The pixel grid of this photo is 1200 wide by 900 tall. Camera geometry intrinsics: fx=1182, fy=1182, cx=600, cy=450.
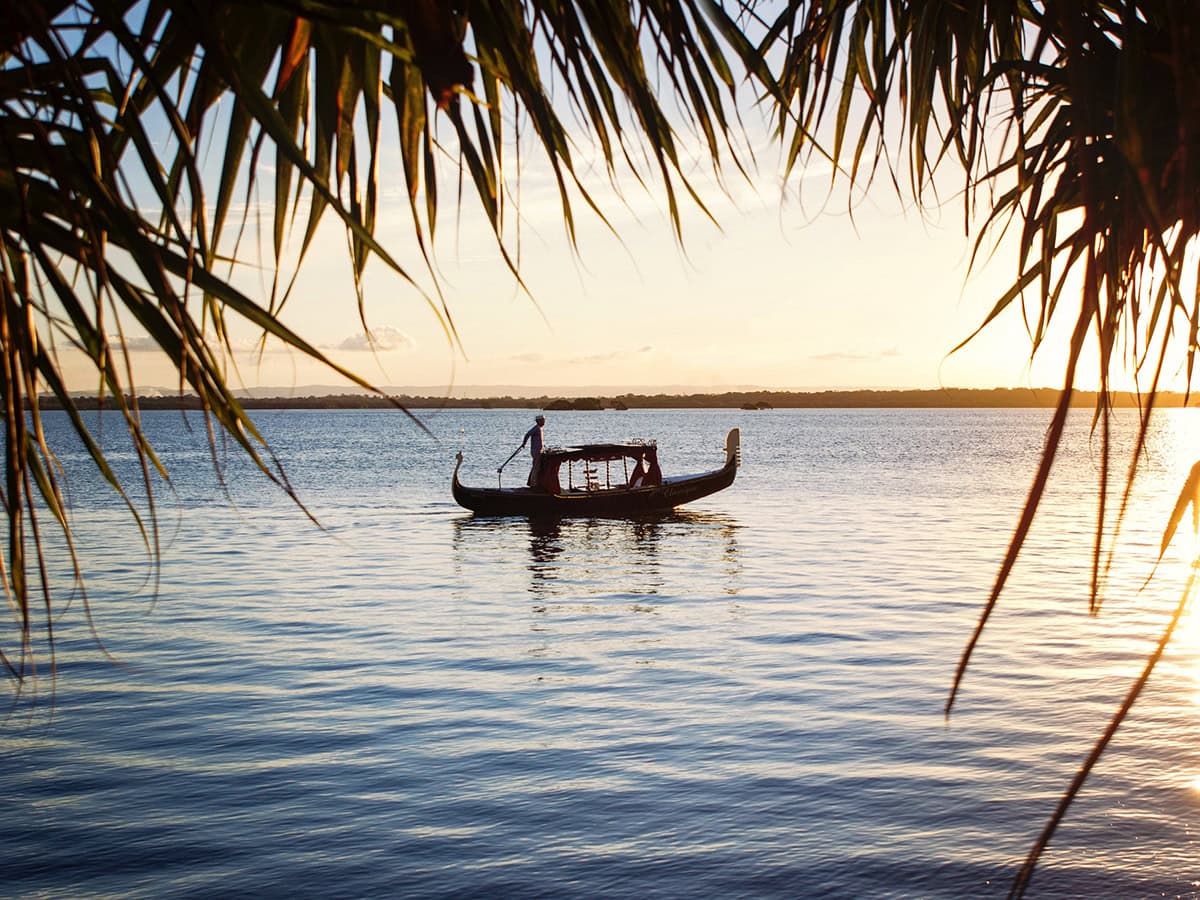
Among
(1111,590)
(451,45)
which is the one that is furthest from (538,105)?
(1111,590)

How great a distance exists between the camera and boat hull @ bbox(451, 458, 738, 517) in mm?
29188

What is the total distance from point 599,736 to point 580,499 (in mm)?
18484

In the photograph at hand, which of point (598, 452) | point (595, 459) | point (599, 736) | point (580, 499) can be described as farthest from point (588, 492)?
point (599, 736)

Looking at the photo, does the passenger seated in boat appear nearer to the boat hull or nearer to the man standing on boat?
the boat hull

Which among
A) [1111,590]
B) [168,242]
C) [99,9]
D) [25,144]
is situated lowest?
[1111,590]

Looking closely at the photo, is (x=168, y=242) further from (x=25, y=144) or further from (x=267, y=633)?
(x=267, y=633)

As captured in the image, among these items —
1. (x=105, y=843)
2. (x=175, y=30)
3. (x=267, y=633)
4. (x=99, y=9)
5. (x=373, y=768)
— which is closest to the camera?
(x=99, y=9)

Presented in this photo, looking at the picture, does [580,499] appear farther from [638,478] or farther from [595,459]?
[638,478]

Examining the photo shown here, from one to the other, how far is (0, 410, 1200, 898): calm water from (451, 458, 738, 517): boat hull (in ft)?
19.8

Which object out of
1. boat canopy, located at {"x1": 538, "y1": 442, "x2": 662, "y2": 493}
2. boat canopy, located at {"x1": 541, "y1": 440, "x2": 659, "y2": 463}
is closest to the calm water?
boat canopy, located at {"x1": 541, "y1": 440, "x2": 659, "y2": 463}

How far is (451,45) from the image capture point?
1.28m

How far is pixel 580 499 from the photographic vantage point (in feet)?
94.8

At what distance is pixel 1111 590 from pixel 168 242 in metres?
20.1

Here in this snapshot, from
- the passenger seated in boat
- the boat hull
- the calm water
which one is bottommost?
the calm water
